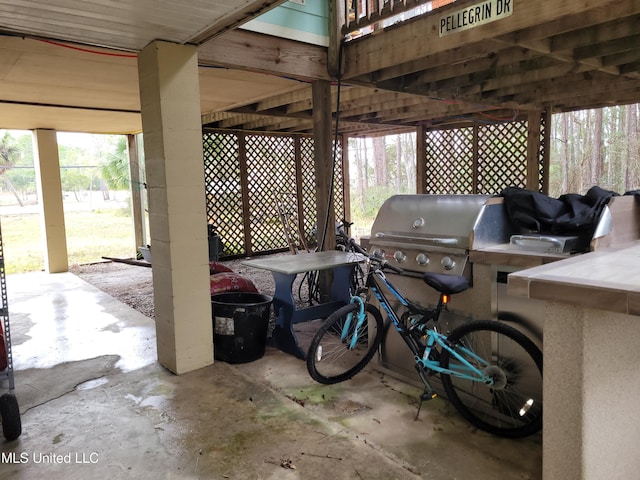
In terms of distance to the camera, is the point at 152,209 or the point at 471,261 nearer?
the point at 471,261

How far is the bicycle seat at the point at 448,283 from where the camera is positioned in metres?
2.15

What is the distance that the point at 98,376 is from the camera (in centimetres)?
296

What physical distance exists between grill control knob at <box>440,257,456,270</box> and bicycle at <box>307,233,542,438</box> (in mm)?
103

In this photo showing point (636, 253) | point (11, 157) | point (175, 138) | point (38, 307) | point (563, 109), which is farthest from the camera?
point (11, 157)

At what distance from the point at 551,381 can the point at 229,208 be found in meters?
6.93

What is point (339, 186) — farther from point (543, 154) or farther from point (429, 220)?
point (429, 220)

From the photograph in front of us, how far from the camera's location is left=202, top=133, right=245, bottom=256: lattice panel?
759cm

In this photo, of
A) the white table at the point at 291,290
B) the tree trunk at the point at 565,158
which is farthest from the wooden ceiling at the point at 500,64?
the tree trunk at the point at 565,158

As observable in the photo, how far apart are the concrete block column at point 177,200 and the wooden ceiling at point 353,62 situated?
23 centimetres

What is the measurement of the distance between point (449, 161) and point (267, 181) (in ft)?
10.6

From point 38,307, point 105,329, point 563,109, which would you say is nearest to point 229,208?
point 38,307

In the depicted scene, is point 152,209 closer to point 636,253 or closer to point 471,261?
point 471,261

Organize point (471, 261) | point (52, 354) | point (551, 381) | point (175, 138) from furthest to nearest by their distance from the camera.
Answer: point (52, 354), point (175, 138), point (471, 261), point (551, 381)

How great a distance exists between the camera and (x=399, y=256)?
2.61 meters
